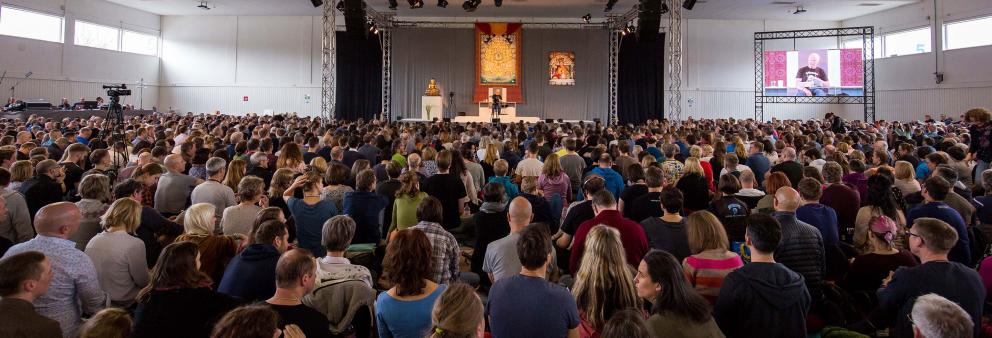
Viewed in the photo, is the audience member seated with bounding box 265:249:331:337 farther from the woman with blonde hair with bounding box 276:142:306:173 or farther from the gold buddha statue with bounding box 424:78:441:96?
the gold buddha statue with bounding box 424:78:441:96

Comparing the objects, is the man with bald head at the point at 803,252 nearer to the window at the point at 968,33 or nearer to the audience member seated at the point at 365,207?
the audience member seated at the point at 365,207

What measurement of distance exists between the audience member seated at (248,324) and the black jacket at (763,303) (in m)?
2.02

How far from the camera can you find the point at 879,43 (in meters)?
23.9

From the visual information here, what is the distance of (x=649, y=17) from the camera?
15578mm

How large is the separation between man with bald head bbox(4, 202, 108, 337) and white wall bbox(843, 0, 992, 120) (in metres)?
24.1

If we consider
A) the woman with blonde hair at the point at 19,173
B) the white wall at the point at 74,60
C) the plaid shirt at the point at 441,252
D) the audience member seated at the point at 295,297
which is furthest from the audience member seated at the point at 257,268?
the white wall at the point at 74,60

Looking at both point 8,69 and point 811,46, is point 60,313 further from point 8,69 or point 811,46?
point 811,46

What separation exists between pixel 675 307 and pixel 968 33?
76.6 ft

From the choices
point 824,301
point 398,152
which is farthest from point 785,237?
point 398,152

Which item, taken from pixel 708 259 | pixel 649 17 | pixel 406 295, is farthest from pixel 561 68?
pixel 406 295

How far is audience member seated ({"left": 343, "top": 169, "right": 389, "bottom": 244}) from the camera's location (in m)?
5.33

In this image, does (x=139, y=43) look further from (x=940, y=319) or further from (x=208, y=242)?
(x=940, y=319)

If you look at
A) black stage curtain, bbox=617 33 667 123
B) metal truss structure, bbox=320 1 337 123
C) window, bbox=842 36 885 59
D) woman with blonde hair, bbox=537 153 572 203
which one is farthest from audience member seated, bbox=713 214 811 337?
window, bbox=842 36 885 59

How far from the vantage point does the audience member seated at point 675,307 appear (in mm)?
2434
